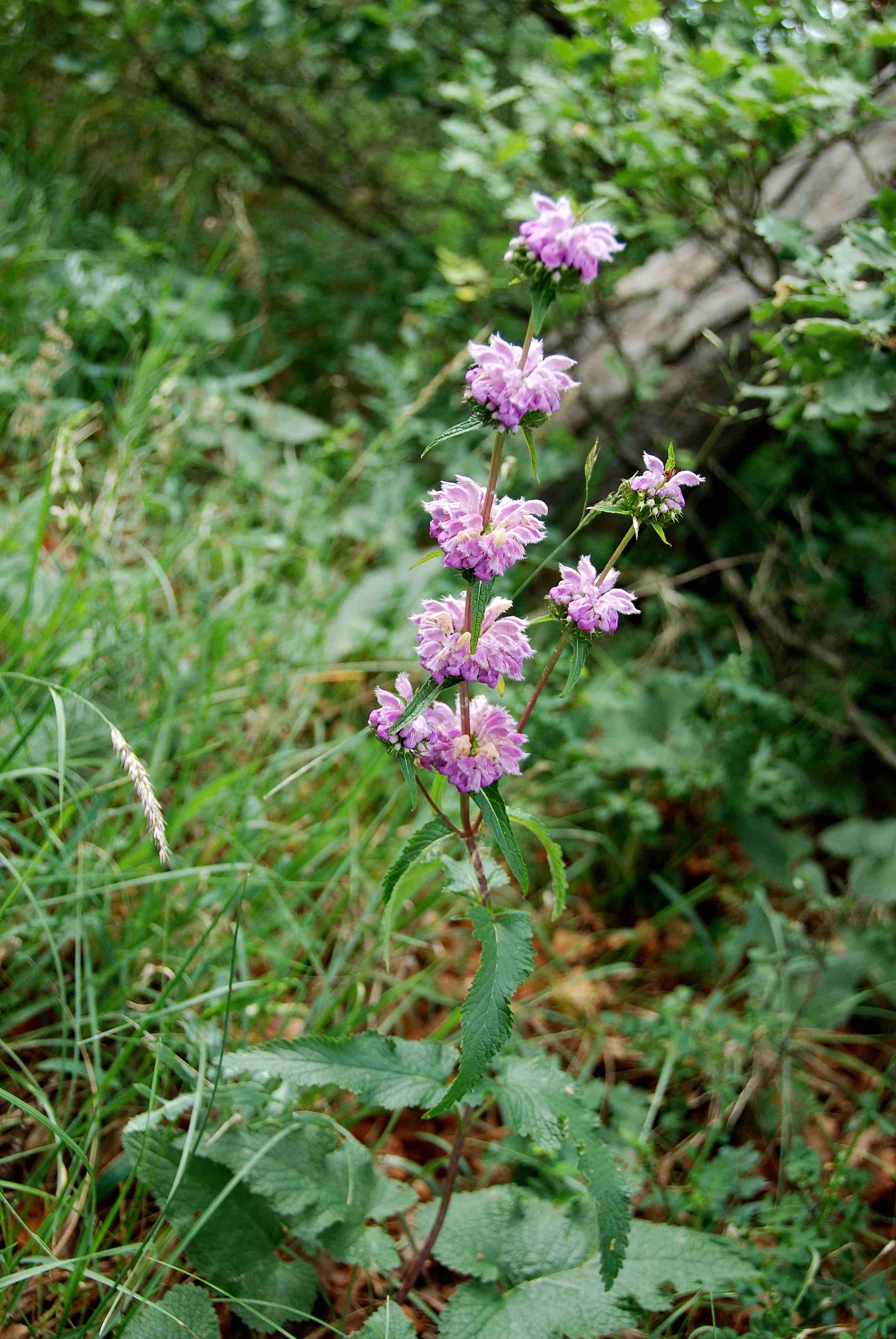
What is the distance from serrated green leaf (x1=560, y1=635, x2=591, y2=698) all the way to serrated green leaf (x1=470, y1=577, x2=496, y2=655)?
12 centimetres

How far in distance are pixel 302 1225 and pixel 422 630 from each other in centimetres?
83

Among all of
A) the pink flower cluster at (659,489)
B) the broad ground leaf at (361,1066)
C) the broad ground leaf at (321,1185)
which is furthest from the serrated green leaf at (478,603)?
the broad ground leaf at (321,1185)

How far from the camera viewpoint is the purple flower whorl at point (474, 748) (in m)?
1.08

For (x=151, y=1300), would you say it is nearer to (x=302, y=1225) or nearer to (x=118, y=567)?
(x=302, y=1225)

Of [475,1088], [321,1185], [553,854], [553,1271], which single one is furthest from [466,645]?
[553,1271]

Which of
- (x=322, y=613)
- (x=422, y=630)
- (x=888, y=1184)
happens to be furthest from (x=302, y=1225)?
(x=322, y=613)

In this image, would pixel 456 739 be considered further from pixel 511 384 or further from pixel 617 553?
pixel 511 384

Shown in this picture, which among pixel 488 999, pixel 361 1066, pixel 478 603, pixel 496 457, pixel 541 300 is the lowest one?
pixel 361 1066

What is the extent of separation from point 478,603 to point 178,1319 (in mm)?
981

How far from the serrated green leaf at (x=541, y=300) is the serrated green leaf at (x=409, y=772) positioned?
0.51 meters

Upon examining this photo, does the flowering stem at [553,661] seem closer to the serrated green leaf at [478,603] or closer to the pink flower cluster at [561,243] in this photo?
the serrated green leaf at [478,603]

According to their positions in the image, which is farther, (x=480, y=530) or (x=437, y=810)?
(x=437, y=810)

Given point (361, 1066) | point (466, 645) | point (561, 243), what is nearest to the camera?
point (561, 243)

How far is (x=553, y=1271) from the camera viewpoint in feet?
4.08
